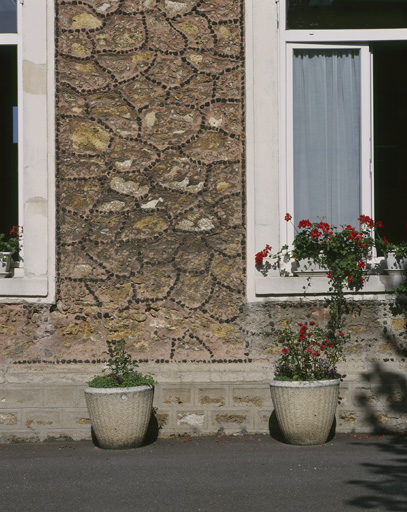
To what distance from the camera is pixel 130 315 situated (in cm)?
649

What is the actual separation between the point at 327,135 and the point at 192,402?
265cm

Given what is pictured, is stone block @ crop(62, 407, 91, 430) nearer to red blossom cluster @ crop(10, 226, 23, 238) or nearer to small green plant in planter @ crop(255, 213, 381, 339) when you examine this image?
red blossom cluster @ crop(10, 226, 23, 238)

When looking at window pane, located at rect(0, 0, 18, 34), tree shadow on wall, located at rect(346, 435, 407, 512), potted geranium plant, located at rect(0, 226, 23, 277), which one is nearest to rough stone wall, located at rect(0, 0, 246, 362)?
potted geranium plant, located at rect(0, 226, 23, 277)

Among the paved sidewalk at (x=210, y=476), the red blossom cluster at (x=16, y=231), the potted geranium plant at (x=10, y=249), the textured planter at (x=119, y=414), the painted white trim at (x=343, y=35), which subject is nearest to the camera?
the paved sidewalk at (x=210, y=476)

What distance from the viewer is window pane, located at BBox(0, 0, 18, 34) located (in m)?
6.78

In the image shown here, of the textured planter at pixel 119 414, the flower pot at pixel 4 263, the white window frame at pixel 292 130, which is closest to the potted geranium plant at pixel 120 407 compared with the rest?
the textured planter at pixel 119 414

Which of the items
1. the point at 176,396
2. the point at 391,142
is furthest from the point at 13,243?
the point at 391,142

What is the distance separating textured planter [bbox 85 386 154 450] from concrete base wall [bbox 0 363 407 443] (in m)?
0.45

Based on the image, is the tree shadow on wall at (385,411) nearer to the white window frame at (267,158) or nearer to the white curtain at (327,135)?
the white window frame at (267,158)

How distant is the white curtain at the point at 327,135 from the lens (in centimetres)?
677

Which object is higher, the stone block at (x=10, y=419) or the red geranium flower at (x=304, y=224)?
the red geranium flower at (x=304, y=224)

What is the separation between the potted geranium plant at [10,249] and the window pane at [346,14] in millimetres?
3037

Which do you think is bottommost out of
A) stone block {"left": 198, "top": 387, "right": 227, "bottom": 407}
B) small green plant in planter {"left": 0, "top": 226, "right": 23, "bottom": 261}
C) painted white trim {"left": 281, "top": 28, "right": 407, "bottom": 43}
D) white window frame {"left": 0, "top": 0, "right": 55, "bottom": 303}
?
stone block {"left": 198, "top": 387, "right": 227, "bottom": 407}

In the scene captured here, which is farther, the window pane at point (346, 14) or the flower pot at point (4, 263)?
the window pane at point (346, 14)
